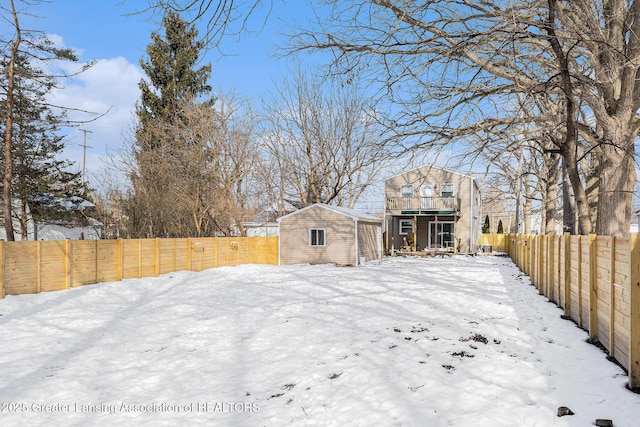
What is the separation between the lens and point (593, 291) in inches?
224

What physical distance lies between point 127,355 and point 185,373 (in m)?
1.37

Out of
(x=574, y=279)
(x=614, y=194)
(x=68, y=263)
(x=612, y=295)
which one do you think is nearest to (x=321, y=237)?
(x=68, y=263)

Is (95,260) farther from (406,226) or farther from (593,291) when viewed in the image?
(406,226)

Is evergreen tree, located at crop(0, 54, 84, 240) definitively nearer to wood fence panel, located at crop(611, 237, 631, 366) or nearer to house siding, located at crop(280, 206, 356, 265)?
house siding, located at crop(280, 206, 356, 265)

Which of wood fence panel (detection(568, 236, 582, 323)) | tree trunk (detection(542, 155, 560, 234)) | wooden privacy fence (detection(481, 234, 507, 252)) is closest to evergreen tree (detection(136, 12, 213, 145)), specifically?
tree trunk (detection(542, 155, 560, 234))

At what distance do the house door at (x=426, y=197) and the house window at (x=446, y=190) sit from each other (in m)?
0.73

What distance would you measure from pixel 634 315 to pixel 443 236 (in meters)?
26.8

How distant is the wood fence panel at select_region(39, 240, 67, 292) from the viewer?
11430mm

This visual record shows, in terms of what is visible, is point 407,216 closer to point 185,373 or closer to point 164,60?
point 164,60

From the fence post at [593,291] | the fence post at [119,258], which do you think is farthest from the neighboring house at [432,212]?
the fence post at [593,291]

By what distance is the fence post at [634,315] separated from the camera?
3930 mm

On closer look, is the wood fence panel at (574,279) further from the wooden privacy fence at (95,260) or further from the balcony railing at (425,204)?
the balcony railing at (425,204)

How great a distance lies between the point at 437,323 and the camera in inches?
286

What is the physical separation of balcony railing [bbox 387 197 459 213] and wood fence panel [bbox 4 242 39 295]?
2168 centimetres
